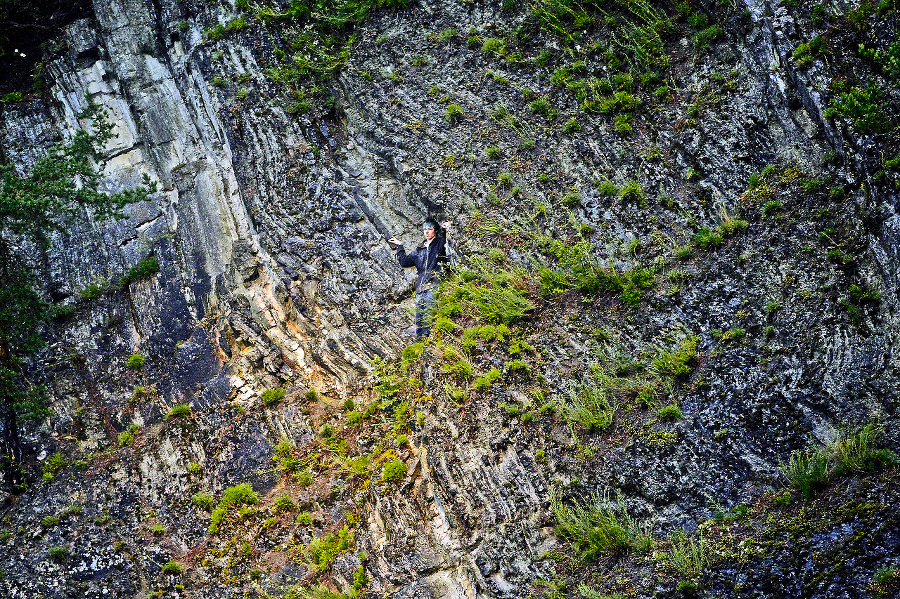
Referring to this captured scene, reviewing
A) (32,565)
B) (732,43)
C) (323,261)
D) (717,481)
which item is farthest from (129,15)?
(717,481)

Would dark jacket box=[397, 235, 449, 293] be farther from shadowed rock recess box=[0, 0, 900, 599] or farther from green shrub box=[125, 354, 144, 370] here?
green shrub box=[125, 354, 144, 370]

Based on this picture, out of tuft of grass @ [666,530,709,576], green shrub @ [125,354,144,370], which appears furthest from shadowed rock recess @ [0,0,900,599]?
green shrub @ [125,354,144,370]

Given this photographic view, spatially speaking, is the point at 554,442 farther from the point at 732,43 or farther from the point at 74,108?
the point at 74,108

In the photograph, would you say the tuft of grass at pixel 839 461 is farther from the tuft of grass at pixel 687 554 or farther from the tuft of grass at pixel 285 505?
the tuft of grass at pixel 285 505

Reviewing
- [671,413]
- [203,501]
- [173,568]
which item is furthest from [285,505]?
[671,413]

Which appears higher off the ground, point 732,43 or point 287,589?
point 732,43

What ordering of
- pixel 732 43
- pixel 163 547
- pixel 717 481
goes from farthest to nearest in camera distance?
pixel 732 43 → pixel 163 547 → pixel 717 481
